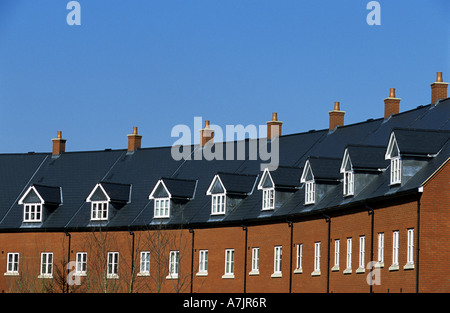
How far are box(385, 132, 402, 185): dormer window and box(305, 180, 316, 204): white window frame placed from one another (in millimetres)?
8409

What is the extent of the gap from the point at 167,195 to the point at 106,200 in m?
5.29

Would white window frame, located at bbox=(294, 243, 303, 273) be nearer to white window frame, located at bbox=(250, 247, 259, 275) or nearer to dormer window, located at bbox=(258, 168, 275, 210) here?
dormer window, located at bbox=(258, 168, 275, 210)

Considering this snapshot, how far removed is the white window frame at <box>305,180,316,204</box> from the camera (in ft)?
174

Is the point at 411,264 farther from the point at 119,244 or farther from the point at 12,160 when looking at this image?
the point at 12,160

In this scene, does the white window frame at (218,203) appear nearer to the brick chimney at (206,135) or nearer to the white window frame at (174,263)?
the white window frame at (174,263)

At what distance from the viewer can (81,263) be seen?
224 feet

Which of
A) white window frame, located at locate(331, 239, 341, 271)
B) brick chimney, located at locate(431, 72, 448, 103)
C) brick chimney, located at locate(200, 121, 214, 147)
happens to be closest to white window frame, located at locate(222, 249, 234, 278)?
white window frame, located at locate(331, 239, 341, 271)

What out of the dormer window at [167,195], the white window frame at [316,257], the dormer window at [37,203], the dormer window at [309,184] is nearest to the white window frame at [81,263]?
the dormer window at [37,203]

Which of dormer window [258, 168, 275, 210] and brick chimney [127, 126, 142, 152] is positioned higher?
brick chimney [127, 126, 142, 152]

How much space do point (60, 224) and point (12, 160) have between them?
10.1 meters

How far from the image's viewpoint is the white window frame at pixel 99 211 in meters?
68.1

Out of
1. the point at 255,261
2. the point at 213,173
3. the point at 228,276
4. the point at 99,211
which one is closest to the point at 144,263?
the point at 99,211

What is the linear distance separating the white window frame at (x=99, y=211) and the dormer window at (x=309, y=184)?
18234 mm
